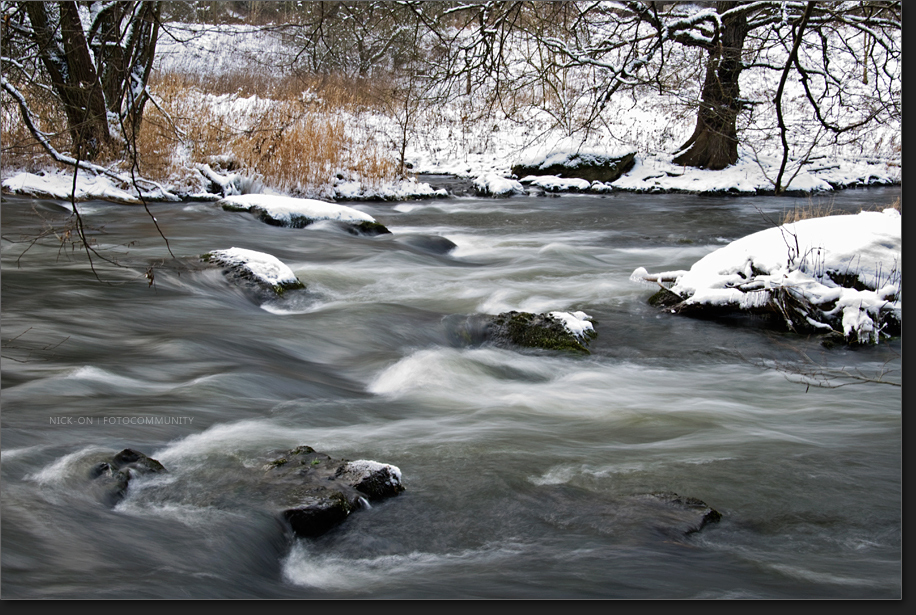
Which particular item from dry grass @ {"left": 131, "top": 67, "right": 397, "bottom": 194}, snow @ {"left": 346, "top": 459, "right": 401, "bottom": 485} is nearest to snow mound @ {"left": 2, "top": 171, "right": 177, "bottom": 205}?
dry grass @ {"left": 131, "top": 67, "right": 397, "bottom": 194}

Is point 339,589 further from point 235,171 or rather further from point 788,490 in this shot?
point 235,171

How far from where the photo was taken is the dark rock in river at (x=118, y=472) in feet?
8.40

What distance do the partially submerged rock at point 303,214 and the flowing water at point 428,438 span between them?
1926 millimetres

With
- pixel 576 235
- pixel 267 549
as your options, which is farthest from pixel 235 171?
pixel 267 549

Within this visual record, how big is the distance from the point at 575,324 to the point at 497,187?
758 centimetres

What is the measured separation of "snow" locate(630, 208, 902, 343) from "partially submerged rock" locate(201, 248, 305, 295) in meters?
3.15

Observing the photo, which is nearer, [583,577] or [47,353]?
[583,577]

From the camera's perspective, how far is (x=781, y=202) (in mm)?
11234

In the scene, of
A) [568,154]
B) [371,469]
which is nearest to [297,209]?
[371,469]

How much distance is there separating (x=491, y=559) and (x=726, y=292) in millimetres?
3587

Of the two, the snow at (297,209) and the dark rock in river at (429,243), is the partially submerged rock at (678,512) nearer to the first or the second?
the dark rock in river at (429,243)

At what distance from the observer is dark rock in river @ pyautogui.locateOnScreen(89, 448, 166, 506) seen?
256 centimetres

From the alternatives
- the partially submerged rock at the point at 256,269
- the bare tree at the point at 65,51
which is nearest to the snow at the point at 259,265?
the partially submerged rock at the point at 256,269

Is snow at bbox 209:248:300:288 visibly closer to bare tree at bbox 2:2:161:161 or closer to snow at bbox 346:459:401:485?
bare tree at bbox 2:2:161:161
